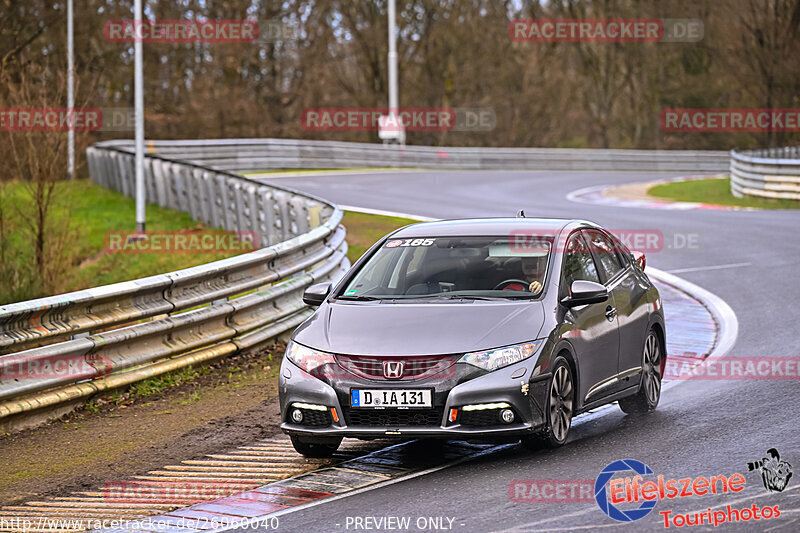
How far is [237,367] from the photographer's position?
1118cm

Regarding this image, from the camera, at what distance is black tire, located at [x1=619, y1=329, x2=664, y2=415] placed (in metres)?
9.34

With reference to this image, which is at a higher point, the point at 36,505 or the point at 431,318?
the point at 431,318

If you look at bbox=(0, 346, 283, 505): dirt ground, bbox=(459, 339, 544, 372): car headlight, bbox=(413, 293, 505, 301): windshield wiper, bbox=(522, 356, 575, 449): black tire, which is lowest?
bbox=(0, 346, 283, 505): dirt ground

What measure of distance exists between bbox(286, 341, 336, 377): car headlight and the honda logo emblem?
1.18 ft

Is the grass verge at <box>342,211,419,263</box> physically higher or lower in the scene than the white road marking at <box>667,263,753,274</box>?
higher

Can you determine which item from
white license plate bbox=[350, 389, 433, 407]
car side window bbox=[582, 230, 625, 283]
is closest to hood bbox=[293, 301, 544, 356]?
white license plate bbox=[350, 389, 433, 407]

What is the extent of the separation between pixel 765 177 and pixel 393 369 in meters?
24.2

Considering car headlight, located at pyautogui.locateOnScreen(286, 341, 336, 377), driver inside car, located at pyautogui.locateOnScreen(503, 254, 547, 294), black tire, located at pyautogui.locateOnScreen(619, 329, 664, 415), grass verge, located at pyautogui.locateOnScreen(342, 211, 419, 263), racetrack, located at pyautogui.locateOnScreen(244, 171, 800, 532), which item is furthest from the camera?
grass verge, located at pyautogui.locateOnScreen(342, 211, 419, 263)

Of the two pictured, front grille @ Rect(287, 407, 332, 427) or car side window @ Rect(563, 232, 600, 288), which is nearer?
front grille @ Rect(287, 407, 332, 427)

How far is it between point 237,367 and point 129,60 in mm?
41234

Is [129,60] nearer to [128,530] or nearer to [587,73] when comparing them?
[587,73]

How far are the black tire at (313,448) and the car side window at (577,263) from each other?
194 cm

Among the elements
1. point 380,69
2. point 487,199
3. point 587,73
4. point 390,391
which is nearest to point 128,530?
point 390,391

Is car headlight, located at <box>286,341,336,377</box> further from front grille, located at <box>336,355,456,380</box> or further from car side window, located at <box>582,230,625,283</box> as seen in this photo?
car side window, located at <box>582,230,625,283</box>
